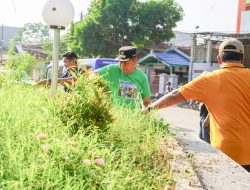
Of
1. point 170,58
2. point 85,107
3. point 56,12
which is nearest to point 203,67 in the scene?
point 170,58

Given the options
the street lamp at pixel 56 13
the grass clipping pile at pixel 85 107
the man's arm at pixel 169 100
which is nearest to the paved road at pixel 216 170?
the man's arm at pixel 169 100

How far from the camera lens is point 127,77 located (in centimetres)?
420

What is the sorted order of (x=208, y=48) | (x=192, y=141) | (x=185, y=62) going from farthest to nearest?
(x=185, y=62) < (x=208, y=48) < (x=192, y=141)

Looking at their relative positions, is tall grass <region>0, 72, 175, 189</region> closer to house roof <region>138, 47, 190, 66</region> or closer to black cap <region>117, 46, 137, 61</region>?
black cap <region>117, 46, 137, 61</region>

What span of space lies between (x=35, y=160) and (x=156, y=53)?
29231 millimetres

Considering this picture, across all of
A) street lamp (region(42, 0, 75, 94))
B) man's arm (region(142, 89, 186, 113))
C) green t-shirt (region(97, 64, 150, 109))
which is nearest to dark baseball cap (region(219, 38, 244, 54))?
man's arm (region(142, 89, 186, 113))

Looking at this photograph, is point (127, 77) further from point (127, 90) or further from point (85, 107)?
point (85, 107)

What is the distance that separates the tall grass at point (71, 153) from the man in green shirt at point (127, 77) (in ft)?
2.81

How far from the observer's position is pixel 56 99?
2775mm

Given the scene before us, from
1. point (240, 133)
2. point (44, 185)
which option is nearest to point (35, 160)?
point (44, 185)

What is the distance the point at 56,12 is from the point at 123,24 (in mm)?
26523

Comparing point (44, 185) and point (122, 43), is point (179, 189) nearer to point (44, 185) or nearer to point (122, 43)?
point (44, 185)

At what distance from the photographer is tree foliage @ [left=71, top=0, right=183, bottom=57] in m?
30.6

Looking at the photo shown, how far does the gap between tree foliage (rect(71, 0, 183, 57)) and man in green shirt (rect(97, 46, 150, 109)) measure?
26.5 meters
